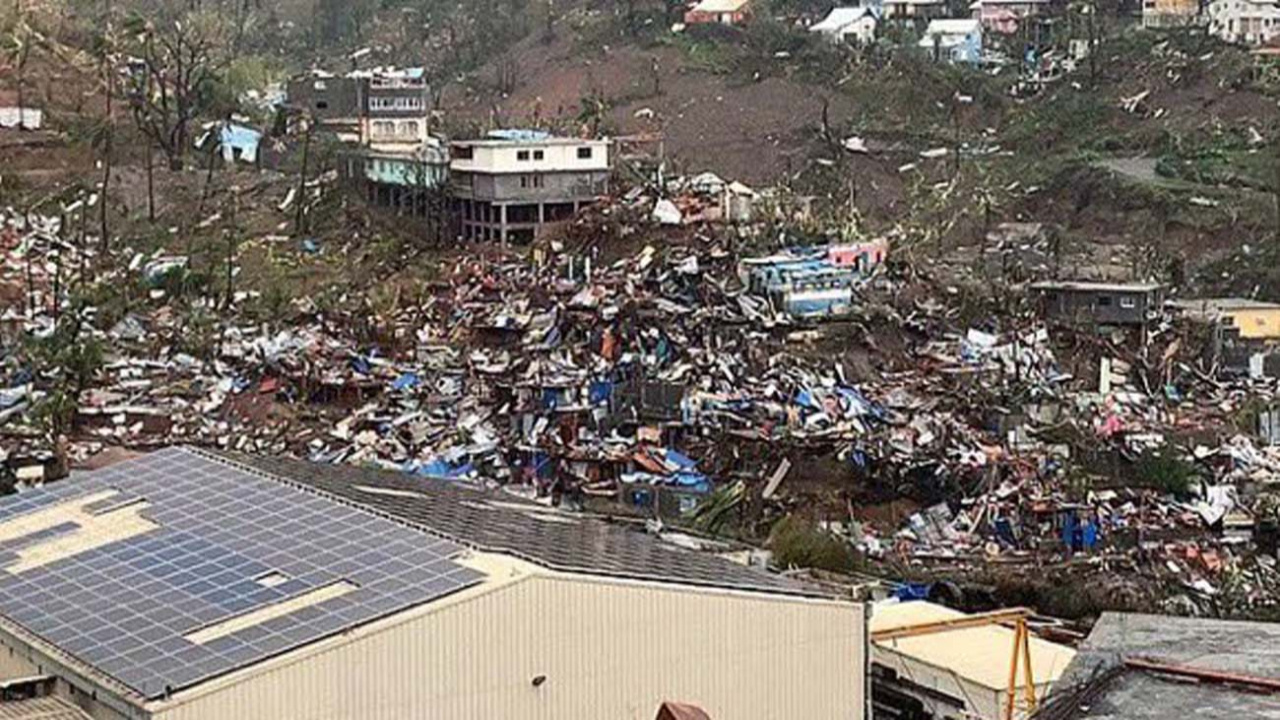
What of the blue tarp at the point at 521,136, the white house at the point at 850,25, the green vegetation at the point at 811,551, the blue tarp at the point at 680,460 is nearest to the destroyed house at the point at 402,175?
the blue tarp at the point at 521,136

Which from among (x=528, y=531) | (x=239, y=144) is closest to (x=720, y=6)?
(x=239, y=144)

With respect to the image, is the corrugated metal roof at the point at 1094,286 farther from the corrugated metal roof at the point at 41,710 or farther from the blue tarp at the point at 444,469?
the corrugated metal roof at the point at 41,710

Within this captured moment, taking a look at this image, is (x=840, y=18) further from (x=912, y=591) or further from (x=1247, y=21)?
(x=912, y=591)

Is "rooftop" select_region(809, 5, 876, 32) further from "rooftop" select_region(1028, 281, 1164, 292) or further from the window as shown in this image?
"rooftop" select_region(1028, 281, 1164, 292)

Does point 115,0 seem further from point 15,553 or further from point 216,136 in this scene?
point 15,553

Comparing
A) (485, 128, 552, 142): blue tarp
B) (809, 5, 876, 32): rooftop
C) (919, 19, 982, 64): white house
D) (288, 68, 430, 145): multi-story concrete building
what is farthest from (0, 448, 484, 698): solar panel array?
(809, 5, 876, 32): rooftop
